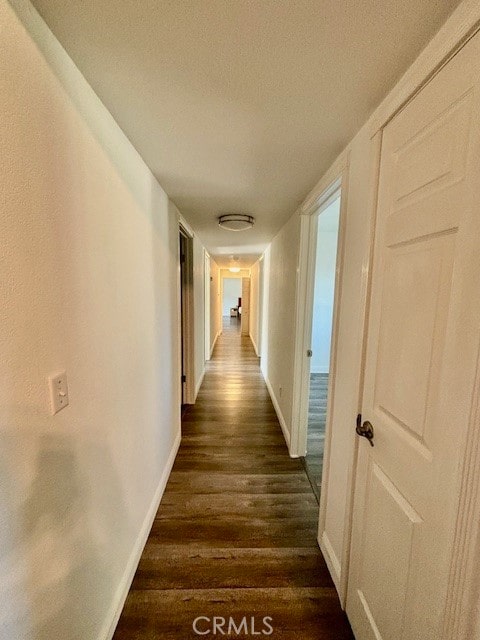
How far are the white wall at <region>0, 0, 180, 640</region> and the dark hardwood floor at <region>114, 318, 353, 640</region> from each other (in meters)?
0.20

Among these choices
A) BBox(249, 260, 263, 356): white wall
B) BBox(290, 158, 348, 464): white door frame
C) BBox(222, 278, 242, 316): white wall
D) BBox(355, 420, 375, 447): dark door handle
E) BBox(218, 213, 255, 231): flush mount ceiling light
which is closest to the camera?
BBox(355, 420, 375, 447): dark door handle

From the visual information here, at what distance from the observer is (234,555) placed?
1.51 meters

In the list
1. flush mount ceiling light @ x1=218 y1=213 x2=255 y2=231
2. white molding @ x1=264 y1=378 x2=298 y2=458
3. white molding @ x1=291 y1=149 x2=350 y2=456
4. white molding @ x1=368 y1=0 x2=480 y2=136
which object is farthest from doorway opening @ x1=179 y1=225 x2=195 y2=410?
white molding @ x1=368 y1=0 x2=480 y2=136

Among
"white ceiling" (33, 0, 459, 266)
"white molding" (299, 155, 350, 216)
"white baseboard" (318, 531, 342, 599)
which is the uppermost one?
"white ceiling" (33, 0, 459, 266)

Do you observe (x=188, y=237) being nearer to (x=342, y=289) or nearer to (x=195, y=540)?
(x=342, y=289)

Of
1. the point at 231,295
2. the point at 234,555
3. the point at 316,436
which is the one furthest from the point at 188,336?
the point at 231,295

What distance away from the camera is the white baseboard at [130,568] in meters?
1.12

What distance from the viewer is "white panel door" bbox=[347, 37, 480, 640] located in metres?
0.64

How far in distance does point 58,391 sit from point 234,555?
1.40 meters

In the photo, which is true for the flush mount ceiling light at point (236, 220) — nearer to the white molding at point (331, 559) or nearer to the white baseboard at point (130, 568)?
the white baseboard at point (130, 568)

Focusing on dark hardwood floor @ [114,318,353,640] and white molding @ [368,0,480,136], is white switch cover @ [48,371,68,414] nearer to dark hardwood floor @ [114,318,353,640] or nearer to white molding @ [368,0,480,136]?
dark hardwood floor @ [114,318,353,640]

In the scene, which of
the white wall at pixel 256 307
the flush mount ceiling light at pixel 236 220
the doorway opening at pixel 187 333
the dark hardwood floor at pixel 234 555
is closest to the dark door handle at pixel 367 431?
the dark hardwood floor at pixel 234 555

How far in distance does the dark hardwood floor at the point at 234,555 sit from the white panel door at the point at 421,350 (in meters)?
0.37

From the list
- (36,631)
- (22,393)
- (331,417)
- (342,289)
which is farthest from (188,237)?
(36,631)
